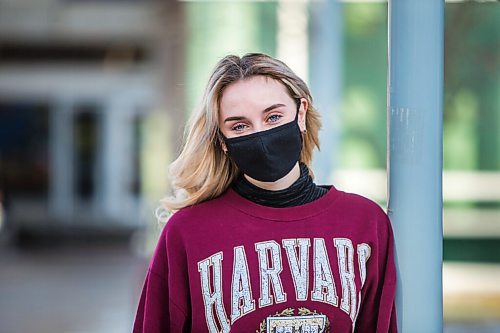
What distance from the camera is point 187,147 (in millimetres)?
2371

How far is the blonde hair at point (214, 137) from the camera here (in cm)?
220

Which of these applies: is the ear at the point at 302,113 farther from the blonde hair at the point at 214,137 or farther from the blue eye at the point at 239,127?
the blue eye at the point at 239,127

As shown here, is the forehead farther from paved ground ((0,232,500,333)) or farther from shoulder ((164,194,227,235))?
paved ground ((0,232,500,333))

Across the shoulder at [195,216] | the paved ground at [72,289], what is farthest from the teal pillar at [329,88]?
the shoulder at [195,216]

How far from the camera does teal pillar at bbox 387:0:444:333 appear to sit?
2.19m

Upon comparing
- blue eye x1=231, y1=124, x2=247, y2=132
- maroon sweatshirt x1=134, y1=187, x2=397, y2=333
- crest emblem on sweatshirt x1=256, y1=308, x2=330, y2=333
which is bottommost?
crest emblem on sweatshirt x1=256, y1=308, x2=330, y2=333

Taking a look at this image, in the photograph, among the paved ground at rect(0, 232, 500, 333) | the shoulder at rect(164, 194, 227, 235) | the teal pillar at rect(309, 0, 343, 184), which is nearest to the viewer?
the shoulder at rect(164, 194, 227, 235)

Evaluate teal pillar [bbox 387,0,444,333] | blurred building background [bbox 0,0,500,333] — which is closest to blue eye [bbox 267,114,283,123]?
teal pillar [bbox 387,0,444,333]

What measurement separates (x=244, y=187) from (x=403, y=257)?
1.50ft

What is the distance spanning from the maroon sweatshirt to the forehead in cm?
27

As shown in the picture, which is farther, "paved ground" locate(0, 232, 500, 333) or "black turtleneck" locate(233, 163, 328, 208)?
"paved ground" locate(0, 232, 500, 333)

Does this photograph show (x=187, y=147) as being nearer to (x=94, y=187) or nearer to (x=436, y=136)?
(x=436, y=136)

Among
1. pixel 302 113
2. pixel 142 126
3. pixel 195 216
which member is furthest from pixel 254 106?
pixel 142 126

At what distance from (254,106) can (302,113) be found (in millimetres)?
184
